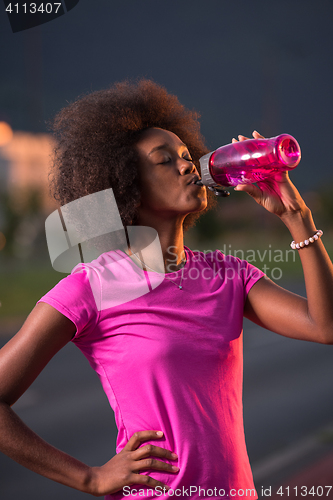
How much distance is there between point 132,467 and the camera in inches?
52.9

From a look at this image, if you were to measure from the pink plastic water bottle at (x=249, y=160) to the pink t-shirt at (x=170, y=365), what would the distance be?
384mm

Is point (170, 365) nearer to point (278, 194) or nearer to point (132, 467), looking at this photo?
point (132, 467)

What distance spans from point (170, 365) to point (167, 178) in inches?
23.9

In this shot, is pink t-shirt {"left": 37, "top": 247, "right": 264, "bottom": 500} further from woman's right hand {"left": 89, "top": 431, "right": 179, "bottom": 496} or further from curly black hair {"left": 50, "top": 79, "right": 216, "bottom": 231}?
curly black hair {"left": 50, "top": 79, "right": 216, "bottom": 231}

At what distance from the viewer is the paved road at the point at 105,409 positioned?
387cm

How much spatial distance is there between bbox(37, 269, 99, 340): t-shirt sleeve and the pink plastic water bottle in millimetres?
517

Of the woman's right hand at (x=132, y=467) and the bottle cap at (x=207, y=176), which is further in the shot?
the bottle cap at (x=207, y=176)

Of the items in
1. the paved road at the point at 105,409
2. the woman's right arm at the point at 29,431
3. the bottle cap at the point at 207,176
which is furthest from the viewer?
the paved road at the point at 105,409

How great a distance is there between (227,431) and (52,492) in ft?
9.07

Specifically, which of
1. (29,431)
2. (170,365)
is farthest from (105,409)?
(170,365)

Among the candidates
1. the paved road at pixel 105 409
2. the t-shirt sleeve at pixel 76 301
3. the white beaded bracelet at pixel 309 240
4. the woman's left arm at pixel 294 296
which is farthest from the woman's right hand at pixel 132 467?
the paved road at pixel 105 409

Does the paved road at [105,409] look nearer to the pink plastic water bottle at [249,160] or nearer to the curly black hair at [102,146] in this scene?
the curly black hair at [102,146]

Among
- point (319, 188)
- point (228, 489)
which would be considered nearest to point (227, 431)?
point (228, 489)

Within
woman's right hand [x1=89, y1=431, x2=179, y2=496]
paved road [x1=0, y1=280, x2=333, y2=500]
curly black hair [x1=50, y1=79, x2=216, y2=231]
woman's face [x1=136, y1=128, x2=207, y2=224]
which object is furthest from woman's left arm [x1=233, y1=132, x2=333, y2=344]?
paved road [x1=0, y1=280, x2=333, y2=500]
